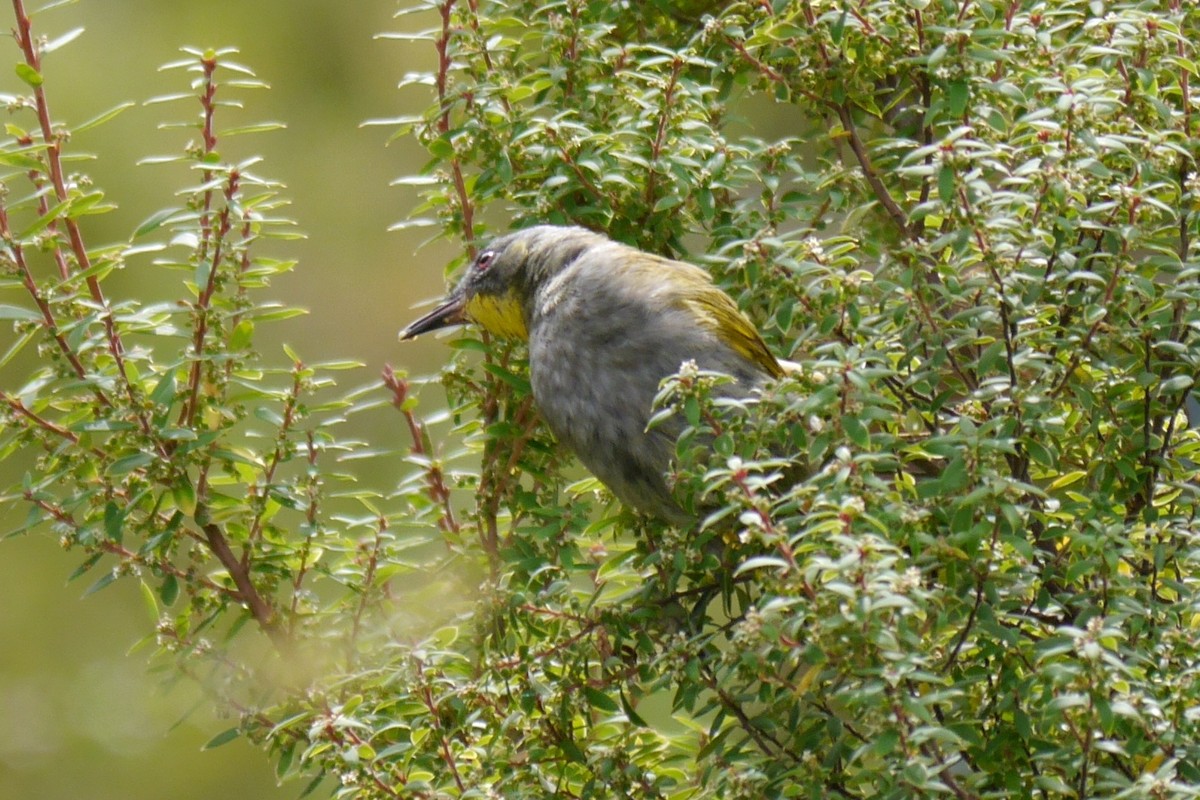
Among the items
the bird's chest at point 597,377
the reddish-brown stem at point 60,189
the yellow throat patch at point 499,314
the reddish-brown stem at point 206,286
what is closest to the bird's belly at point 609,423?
the bird's chest at point 597,377

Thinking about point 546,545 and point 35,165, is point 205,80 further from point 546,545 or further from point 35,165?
point 546,545

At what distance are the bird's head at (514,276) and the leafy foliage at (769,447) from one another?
0.53 ft

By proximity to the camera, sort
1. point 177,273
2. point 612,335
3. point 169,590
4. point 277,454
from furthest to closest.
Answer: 1. point 177,273
2. point 612,335
3. point 277,454
4. point 169,590

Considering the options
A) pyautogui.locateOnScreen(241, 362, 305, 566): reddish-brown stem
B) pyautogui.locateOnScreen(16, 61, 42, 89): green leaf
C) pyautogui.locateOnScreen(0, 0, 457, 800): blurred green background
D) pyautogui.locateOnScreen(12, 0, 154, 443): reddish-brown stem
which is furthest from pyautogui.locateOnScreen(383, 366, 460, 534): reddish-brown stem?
pyautogui.locateOnScreen(0, 0, 457, 800): blurred green background

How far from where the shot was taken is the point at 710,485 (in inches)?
70.3

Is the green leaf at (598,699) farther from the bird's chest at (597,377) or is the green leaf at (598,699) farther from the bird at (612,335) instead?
the bird's chest at (597,377)

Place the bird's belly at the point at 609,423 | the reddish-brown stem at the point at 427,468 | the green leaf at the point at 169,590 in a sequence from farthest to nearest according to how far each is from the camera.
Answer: the reddish-brown stem at the point at 427,468 < the bird's belly at the point at 609,423 < the green leaf at the point at 169,590

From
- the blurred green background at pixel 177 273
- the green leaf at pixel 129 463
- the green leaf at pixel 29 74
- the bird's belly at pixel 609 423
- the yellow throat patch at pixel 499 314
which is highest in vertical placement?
the green leaf at pixel 29 74

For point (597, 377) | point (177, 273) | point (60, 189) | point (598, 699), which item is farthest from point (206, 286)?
point (177, 273)

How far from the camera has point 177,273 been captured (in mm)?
5922

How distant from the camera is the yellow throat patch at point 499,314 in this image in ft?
9.96

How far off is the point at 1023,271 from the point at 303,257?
5.09 meters

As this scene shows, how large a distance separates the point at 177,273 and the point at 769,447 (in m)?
4.09

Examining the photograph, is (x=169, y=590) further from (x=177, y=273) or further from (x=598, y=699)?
(x=177, y=273)
